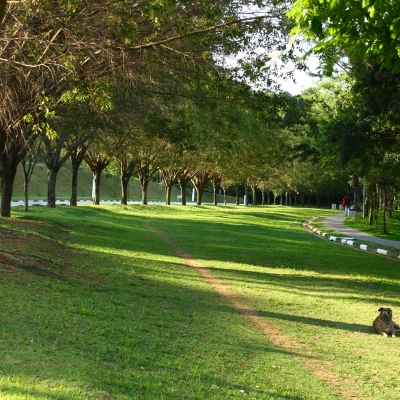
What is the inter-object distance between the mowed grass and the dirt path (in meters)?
0.02

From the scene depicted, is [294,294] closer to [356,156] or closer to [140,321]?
[140,321]

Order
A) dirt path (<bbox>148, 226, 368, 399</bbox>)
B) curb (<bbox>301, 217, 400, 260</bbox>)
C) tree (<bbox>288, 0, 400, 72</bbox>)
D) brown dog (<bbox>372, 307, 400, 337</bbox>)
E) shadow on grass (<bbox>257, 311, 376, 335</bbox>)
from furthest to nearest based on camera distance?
1. curb (<bbox>301, 217, 400, 260</bbox>)
2. shadow on grass (<bbox>257, 311, 376, 335</bbox>)
3. brown dog (<bbox>372, 307, 400, 337</bbox>)
4. dirt path (<bbox>148, 226, 368, 399</bbox>)
5. tree (<bbox>288, 0, 400, 72</bbox>)

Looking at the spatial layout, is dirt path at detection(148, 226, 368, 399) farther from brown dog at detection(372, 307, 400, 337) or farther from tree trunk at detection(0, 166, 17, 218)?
tree trunk at detection(0, 166, 17, 218)

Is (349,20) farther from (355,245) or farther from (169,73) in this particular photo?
(355,245)

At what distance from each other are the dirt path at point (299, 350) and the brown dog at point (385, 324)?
140 cm

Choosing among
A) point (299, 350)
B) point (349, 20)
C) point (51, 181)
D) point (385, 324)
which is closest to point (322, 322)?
point (385, 324)

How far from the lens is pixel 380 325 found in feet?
25.9

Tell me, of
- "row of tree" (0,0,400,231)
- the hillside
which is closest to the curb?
"row of tree" (0,0,400,231)

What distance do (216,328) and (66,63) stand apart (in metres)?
5.75

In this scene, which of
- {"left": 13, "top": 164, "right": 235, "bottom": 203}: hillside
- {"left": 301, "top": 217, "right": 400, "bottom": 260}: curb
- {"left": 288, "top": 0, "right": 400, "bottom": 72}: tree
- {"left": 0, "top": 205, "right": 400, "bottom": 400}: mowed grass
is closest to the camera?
{"left": 288, "top": 0, "right": 400, "bottom": 72}: tree

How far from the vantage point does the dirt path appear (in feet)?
18.4

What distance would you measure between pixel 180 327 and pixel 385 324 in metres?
2.84

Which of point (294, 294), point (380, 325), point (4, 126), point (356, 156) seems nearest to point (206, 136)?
point (356, 156)

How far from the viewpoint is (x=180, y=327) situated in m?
7.43
